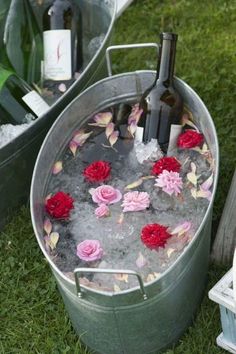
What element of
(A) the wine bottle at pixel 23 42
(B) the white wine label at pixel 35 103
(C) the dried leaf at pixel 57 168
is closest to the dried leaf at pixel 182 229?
(C) the dried leaf at pixel 57 168

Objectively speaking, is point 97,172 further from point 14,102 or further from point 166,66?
point 14,102

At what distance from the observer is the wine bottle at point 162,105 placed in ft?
5.51

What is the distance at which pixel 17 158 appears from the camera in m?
1.84

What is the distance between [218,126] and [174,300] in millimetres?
946

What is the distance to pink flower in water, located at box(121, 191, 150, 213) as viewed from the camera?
1.60m

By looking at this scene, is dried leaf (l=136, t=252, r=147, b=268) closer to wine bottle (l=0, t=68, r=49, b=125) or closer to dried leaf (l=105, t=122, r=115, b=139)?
dried leaf (l=105, t=122, r=115, b=139)

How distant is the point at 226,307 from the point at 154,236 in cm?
25

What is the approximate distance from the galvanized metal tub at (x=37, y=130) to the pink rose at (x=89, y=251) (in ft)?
1.33

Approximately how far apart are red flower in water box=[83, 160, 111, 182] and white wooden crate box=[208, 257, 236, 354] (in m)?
0.41

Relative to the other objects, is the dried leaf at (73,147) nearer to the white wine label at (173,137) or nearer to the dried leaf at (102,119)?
the dried leaf at (102,119)

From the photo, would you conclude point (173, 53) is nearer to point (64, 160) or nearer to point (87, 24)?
point (64, 160)

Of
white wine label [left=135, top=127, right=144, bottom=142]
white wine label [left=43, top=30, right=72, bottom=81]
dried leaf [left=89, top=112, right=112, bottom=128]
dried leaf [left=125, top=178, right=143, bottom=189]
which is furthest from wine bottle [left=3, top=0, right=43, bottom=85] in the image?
dried leaf [left=125, top=178, right=143, bottom=189]

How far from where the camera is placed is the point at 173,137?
5.56ft

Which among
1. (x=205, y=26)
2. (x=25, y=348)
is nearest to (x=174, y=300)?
(x=25, y=348)
